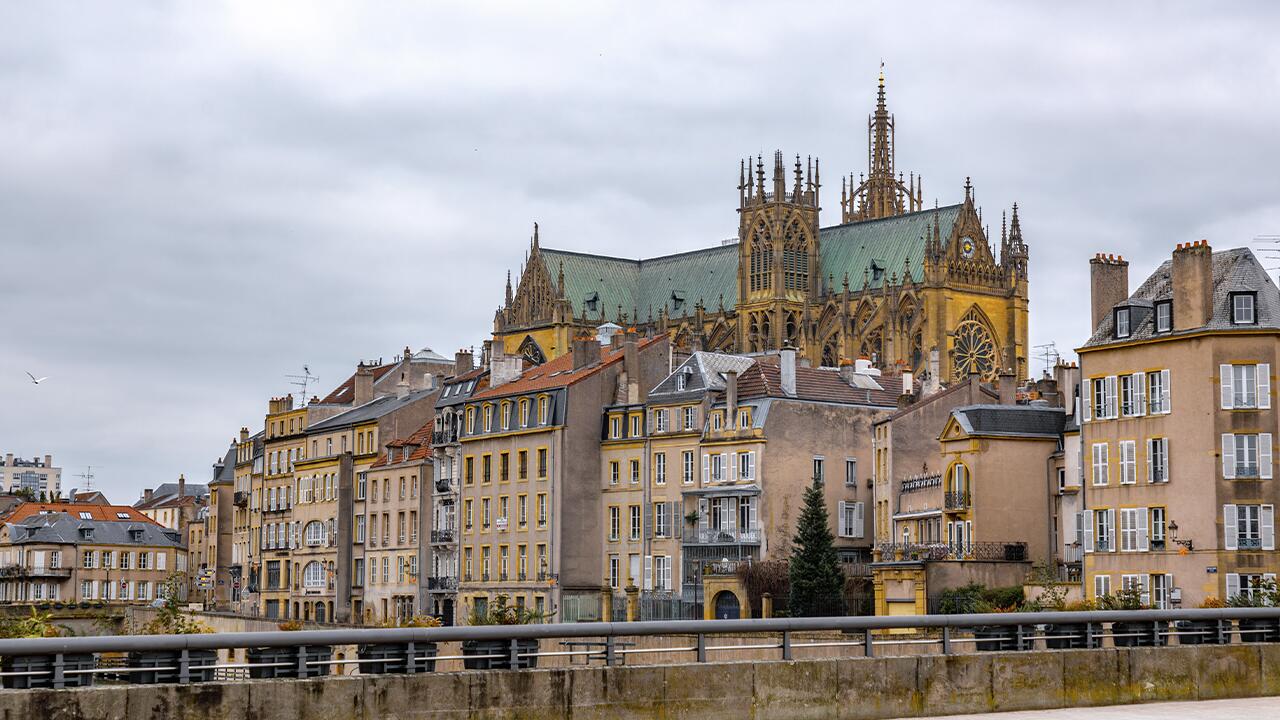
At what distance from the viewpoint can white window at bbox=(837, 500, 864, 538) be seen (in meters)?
82.7

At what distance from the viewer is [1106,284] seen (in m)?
66.9

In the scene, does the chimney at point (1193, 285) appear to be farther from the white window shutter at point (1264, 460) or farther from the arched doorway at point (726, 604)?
the arched doorway at point (726, 604)

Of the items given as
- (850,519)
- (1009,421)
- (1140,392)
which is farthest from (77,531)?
(1140,392)

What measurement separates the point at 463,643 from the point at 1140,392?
4091 centimetres

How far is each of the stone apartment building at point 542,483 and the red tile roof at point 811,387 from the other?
24.0ft

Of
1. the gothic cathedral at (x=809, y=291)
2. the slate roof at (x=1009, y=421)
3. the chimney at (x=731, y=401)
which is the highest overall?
the gothic cathedral at (x=809, y=291)

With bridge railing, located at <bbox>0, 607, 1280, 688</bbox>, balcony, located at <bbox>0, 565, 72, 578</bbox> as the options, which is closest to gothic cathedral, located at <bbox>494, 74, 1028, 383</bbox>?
balcony, located at <bbox>0, 565, 72, 578</bbox>

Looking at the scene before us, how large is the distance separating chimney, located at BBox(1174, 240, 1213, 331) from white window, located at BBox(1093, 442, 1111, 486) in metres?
4.89

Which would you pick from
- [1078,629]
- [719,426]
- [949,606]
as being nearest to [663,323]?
[719,426]

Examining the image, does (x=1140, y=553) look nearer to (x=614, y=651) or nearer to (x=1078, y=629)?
(x=1078, y=629)

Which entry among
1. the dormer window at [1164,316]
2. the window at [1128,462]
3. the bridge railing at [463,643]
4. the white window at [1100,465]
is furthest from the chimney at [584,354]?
the bridge railing at [463,643]

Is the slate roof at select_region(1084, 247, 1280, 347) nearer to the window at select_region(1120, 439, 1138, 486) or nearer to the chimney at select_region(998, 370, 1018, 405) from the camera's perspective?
the window at select_region(1120, 439, 1138, 486)

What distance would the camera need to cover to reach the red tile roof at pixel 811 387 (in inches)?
3255

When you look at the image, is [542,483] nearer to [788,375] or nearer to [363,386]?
[788,375]
